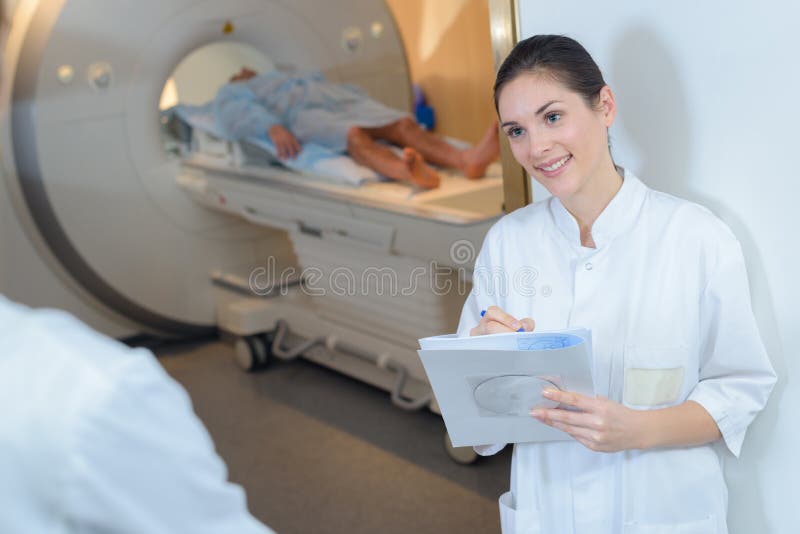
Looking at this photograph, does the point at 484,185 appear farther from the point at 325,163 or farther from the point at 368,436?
the point at 368,436

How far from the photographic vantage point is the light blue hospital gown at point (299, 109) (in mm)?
3326

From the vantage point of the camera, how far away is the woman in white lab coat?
126 centimetres

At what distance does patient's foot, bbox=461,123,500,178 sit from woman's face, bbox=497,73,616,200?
62.4 inches

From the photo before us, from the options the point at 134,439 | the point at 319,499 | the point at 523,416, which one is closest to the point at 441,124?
Result: the point at 319,499

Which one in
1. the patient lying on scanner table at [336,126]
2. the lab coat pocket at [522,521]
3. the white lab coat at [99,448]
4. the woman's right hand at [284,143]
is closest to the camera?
the white lab coat at [99,448]

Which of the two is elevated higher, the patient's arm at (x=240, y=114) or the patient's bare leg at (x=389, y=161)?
the patient's arm at (x=240, y=114)

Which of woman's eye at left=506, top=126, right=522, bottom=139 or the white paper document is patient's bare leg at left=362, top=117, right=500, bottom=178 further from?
the white paper document

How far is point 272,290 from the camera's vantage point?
356 cm

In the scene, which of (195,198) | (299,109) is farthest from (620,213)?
(195,198)

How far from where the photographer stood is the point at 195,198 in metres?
3.69

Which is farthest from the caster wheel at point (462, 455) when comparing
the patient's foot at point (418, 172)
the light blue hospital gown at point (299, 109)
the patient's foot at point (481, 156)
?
the light blue hospital gown at point (299, 109)

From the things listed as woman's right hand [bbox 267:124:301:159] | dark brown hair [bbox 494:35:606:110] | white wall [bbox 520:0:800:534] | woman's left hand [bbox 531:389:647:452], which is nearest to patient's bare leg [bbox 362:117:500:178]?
woman's right hand [bbox 267:124:301:159]

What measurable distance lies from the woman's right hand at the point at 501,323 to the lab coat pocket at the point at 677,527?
313mm

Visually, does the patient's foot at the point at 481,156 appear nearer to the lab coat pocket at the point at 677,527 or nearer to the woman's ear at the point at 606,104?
the woman's ear at the point at 606,104
